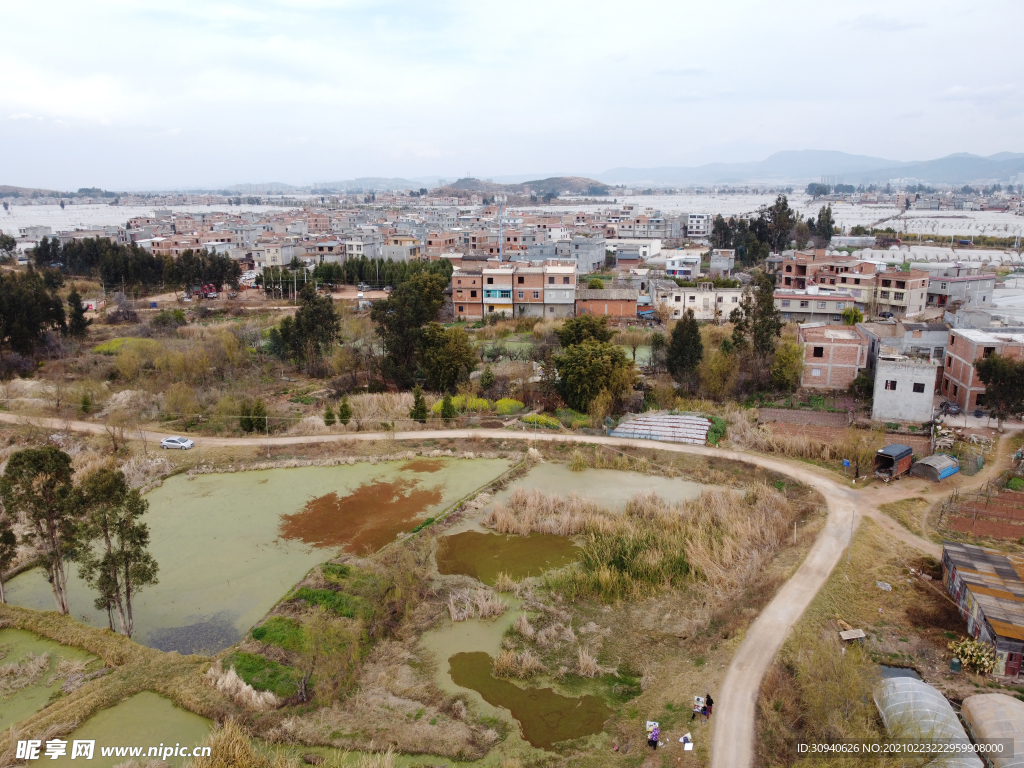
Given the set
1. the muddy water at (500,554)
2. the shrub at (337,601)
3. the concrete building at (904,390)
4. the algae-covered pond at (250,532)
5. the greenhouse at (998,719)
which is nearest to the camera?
the greenhouse at (998,719)

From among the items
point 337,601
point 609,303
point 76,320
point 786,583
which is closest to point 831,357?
point 786,583

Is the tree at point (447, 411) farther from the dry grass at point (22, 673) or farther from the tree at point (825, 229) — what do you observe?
the tree at point (825, 229)

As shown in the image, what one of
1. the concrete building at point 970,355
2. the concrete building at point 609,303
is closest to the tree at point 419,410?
the concrete building at point 609,303

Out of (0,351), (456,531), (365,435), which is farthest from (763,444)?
(0,351)

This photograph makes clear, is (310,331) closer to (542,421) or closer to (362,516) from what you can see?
(542,421)

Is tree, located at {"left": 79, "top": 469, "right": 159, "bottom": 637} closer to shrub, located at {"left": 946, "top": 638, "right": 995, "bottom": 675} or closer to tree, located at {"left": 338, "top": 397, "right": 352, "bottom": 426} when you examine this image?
tree, located at {"left": 338, "top": 397, "right": 352, "bottom": 426}
